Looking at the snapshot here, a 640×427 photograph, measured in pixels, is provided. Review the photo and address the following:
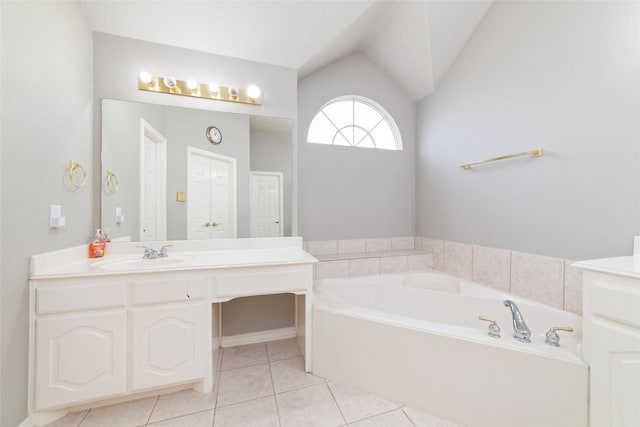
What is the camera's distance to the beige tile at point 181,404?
4.49 ft

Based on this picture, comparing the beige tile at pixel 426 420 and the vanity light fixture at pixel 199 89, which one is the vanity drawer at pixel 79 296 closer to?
the vanity light fixture at pixel 199 89

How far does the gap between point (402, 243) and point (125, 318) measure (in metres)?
2.60

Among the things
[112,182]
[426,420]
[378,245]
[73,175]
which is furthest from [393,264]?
[73,175]

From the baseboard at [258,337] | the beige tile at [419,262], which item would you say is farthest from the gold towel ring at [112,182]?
the beige tile at [419,262]

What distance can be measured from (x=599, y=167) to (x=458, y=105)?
1.27m

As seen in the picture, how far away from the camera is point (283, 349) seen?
2.06 metres

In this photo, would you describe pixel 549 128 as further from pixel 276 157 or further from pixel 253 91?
pixel 253 91

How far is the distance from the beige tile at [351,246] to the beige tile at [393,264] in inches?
13.2

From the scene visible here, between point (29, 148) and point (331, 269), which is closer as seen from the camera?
point (29, 148)

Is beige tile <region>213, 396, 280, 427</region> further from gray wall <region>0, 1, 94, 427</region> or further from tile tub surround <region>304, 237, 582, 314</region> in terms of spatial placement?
tile tub surround <region>304, 237, 582, 314</region>

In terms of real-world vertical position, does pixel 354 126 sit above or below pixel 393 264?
above

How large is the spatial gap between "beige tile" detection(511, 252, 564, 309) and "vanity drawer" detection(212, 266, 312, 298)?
158 centimetres

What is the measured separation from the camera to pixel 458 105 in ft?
7.88

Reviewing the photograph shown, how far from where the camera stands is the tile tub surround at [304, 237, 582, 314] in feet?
5.32
